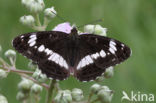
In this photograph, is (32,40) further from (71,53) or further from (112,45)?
(112,45)

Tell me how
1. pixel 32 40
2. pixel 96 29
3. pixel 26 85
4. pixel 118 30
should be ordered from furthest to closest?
1. pixel 118 30
2. pixel 26 85
3. pixel 96 29
4. pixel 32 40

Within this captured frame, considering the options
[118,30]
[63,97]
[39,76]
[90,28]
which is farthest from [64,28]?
[118,30]

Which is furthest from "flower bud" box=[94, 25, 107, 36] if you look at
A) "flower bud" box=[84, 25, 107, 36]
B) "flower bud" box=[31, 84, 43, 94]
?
"flower bud" box=[31, 84, 43, 94]

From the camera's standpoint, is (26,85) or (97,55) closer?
(97,55)

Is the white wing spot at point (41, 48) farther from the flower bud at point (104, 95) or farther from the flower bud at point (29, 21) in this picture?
the flower bud at point (104, 95)

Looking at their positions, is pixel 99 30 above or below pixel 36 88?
above

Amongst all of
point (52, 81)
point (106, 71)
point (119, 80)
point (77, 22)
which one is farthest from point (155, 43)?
point (52, 81)

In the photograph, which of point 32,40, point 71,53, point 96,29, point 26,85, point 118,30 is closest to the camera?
point 32,40

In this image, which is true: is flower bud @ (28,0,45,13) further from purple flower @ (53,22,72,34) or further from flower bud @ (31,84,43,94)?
flower bud @ (31,84,43,94)
